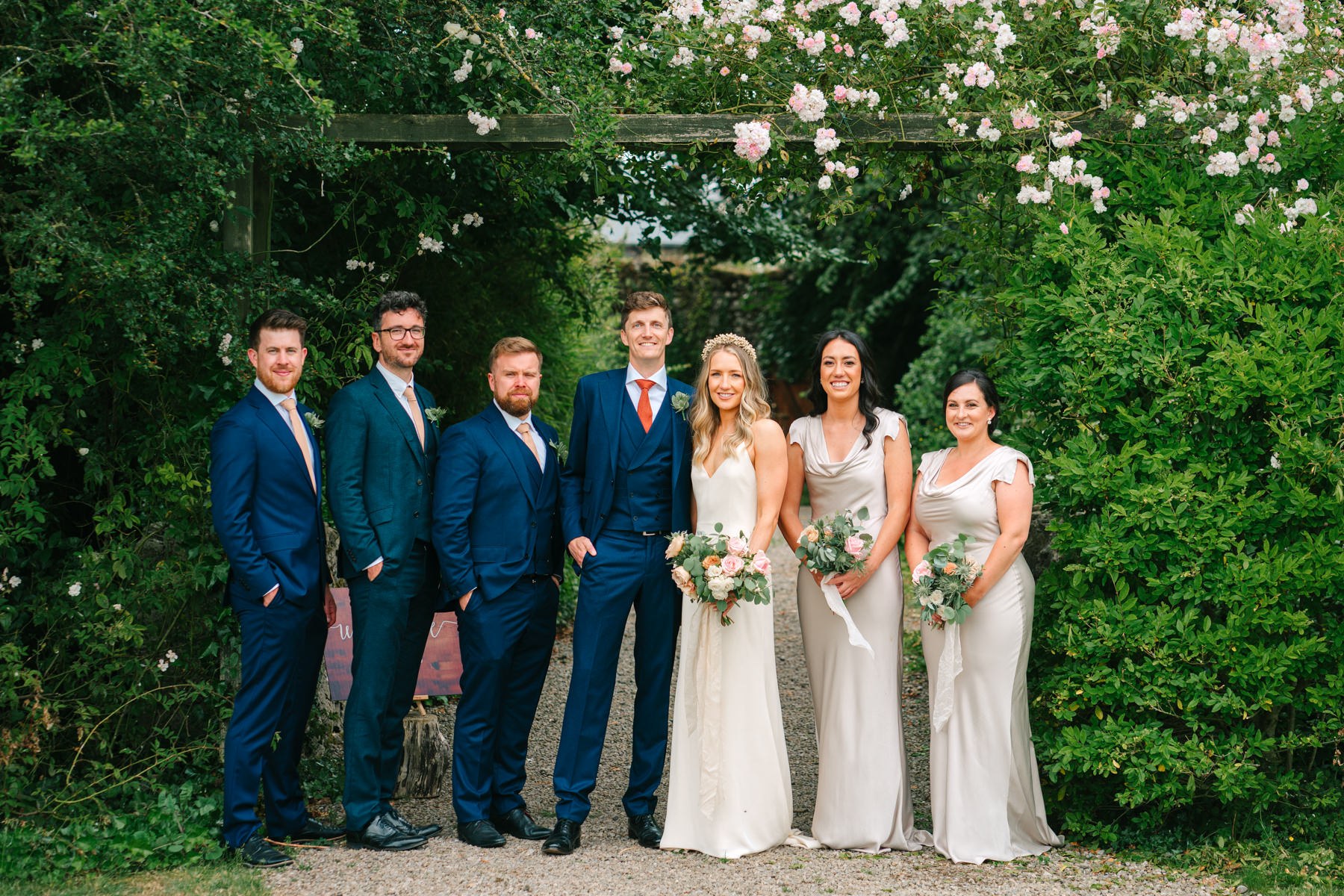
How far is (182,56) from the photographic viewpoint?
12.4 ft

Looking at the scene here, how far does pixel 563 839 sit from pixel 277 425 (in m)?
1.97

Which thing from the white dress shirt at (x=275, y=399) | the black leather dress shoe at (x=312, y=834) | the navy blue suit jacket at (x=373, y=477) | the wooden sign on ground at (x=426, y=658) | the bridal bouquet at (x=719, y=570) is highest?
the white dress shirt at (x=275, y=399)

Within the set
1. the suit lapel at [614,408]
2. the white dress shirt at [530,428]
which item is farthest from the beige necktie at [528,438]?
the suit lapel at [614,408]

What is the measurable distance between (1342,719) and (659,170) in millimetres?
3973

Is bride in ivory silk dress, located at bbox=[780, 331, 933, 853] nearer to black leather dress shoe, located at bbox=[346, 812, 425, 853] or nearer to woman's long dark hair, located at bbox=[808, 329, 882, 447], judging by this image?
woman's long dark hair, located at bbox=[808, 329, 882, 447]

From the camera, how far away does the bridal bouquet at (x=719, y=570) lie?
4.11m

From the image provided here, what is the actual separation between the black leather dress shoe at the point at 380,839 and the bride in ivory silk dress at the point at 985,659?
2.11 metres

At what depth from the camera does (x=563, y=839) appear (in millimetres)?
4336

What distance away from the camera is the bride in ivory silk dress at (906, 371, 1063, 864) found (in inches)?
171

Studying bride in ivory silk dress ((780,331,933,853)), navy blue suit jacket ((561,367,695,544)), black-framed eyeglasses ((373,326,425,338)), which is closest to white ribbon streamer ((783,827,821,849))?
bride in ivory silk dress ((780,331,933,853))

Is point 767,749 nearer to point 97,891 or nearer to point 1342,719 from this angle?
point 1342,719

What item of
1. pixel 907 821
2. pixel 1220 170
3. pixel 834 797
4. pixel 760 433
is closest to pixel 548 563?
pixel 760 433

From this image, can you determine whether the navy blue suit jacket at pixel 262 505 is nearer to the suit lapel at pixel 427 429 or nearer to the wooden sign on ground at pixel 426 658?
the suit lapel at pixel 427 429

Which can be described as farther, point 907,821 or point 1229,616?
point 907,821
